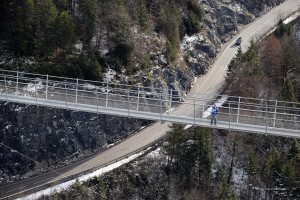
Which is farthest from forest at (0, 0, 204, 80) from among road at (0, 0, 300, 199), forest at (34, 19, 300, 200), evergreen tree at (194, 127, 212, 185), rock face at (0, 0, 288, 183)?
evergreen tree at (194, 127, 212, 185)

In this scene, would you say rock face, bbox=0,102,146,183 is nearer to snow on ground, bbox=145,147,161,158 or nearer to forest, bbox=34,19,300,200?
forest, bbox=34,19,300,200

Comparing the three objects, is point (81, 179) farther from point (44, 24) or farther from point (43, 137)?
point (44, 24)

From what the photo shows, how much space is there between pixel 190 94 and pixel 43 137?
49.5 ft

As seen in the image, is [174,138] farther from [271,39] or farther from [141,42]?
[271,39]

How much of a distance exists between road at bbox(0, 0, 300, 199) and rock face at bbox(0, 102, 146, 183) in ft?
2.61

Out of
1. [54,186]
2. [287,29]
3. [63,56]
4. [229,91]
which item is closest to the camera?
[54,186]

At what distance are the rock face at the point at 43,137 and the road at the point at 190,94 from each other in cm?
80

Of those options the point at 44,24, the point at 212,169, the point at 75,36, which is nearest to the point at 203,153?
the point at 212,169

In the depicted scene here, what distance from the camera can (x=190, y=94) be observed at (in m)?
47.2

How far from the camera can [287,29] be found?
54.5 m

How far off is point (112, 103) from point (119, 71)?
1341cm

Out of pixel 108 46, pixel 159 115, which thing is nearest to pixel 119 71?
pixel 108 46

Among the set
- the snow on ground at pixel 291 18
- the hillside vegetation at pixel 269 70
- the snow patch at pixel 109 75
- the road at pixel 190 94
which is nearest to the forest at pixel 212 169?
the hillside vegetation at pixel 269 70

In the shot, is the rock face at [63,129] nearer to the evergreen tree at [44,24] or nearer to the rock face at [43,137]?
the rock face at [43,137]
